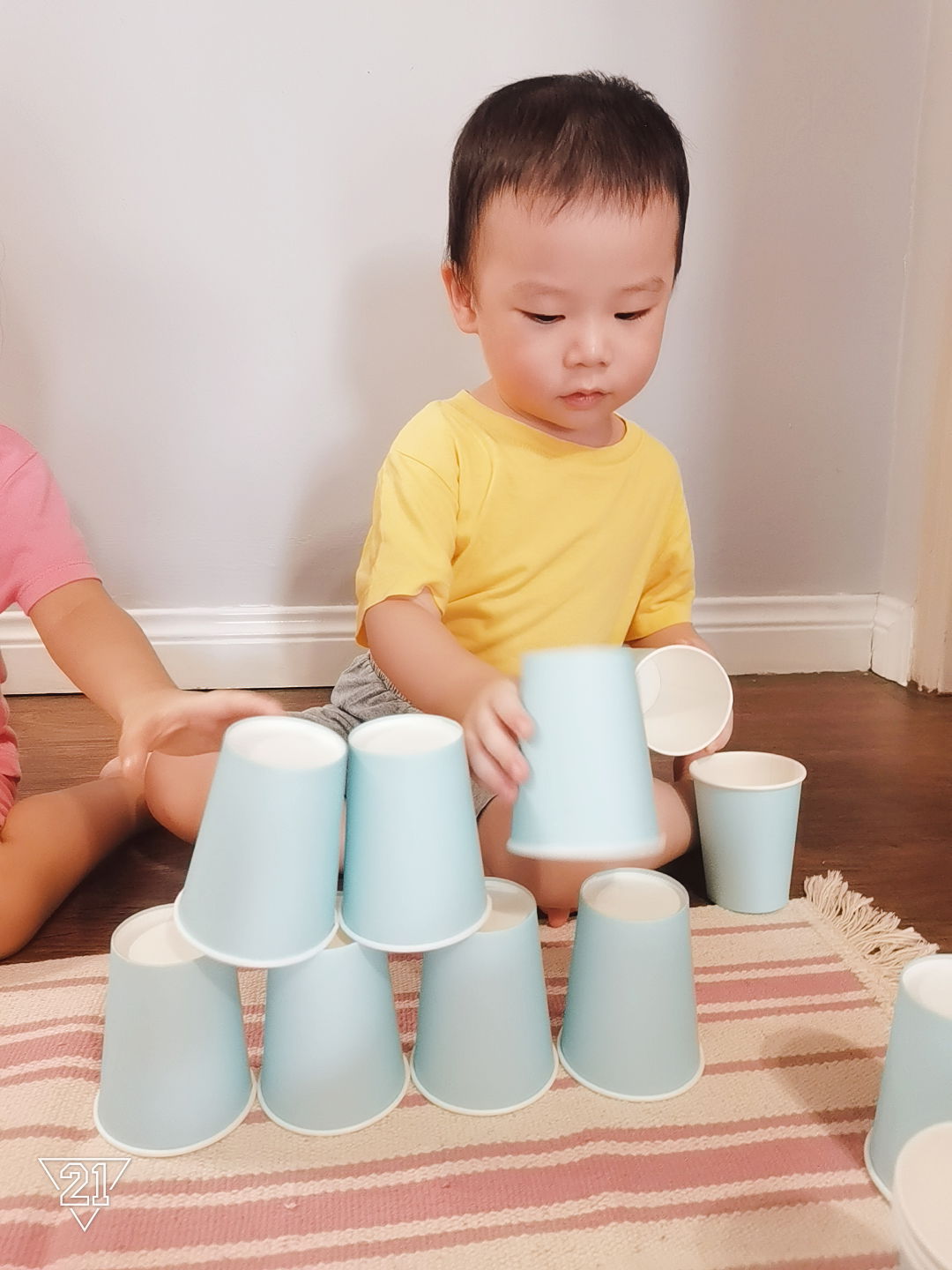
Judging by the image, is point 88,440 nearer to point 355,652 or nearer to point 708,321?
point 355,652

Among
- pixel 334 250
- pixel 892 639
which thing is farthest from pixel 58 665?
pixel 892 639

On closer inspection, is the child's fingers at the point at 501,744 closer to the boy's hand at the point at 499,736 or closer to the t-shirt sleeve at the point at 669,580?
the boy's hand at the point at 499,736

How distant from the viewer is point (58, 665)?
2.51ft

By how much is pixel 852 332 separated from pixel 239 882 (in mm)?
1126

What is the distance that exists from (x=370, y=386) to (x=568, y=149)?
1.80ft

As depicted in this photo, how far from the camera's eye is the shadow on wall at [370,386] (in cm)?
119

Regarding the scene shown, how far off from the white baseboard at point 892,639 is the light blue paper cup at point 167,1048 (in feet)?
3.57

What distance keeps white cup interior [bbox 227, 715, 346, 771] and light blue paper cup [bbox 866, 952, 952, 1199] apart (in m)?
0.32

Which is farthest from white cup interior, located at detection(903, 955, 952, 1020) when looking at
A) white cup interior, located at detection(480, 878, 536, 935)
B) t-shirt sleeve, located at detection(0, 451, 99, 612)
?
t-shirt sleeve, located at detection(0, 451, 99, 612)

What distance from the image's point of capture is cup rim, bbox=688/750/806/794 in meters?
0.76

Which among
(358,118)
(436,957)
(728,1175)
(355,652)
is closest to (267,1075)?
(436,957)

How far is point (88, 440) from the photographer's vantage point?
3.93 ft

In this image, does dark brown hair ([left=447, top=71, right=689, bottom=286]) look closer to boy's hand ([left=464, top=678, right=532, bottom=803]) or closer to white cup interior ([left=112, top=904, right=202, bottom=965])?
boy's hand ([left=464, top=678, right=532, bottom=803])

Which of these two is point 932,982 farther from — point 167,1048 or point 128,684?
Result: point 128,684
